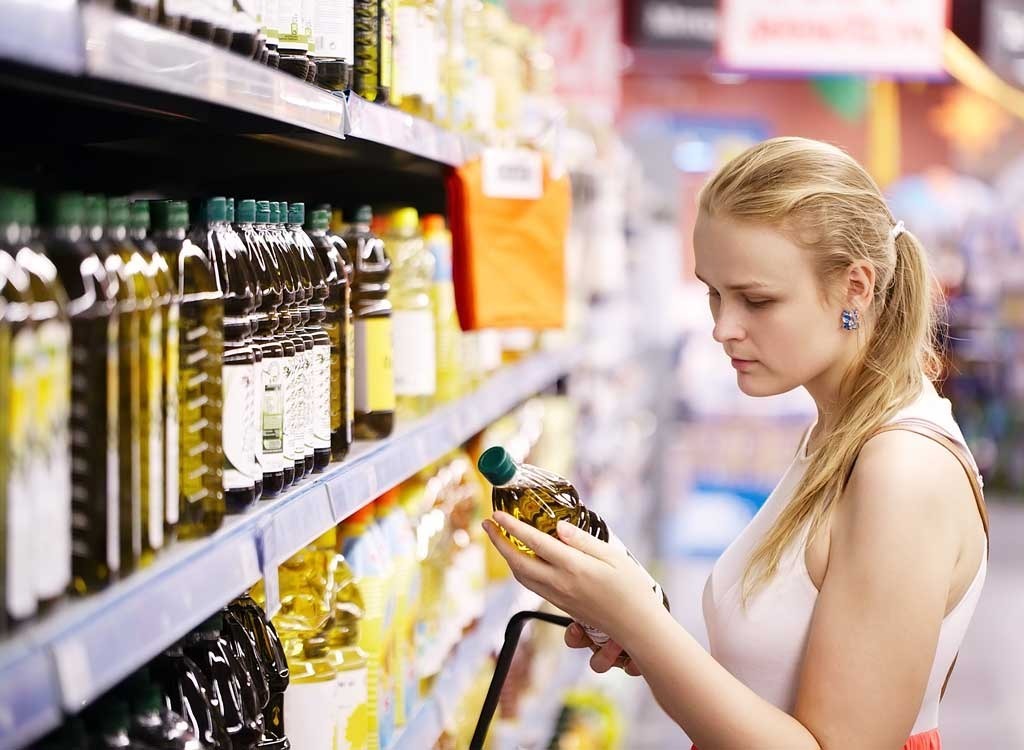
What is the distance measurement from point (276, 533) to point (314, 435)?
26cm

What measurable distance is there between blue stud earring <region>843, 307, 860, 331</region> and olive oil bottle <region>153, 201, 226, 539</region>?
2.66ft

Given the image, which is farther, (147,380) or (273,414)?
(273,414)

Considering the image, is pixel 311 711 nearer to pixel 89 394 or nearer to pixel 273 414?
pixel 273 414

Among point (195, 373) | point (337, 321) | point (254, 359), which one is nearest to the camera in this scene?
point (195, 373)

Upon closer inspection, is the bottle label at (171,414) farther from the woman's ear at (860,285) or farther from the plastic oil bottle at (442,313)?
the plastic oil bottle at (442,313)

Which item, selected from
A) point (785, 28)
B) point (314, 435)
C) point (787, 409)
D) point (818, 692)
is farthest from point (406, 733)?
point (787, 409)

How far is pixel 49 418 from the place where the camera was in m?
0.91

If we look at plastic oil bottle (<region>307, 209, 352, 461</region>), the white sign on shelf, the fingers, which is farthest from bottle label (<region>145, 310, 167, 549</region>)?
the white sign on shelf

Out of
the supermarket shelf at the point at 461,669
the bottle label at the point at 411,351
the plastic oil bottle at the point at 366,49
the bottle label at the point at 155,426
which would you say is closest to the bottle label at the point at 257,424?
→ the bottle label at the point at 155,426

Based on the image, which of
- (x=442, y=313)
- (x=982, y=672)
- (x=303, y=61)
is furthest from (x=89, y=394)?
(x=982, y=672)

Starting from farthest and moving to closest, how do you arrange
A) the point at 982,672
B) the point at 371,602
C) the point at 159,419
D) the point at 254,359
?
the point at 982,672
the point at 371,602
the point at 254,359
the point at 159,419

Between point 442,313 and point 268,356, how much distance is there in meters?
1.08

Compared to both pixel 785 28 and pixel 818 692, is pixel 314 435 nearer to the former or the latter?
pixel 818 692

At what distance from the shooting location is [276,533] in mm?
1354
